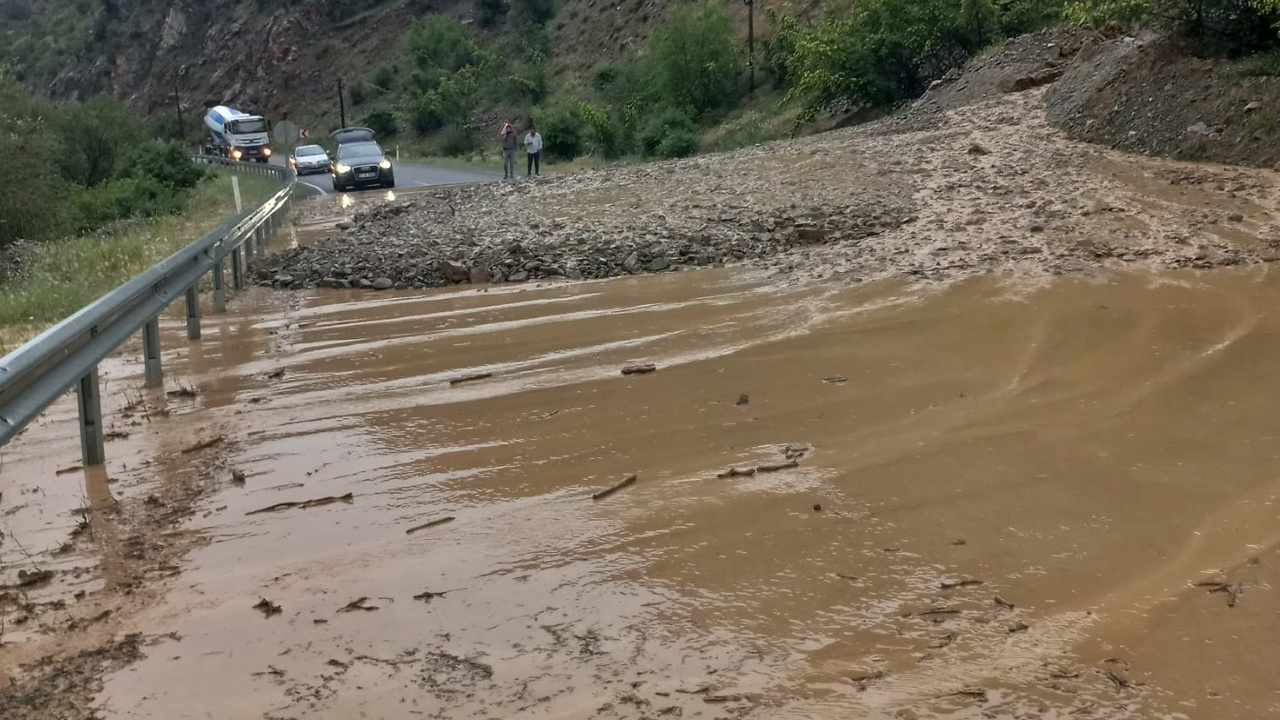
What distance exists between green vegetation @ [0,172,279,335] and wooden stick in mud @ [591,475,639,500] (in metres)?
7.36

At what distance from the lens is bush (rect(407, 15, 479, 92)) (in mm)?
83188

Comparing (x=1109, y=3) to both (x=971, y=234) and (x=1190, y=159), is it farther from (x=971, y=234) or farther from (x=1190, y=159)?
(x=971, y=234)

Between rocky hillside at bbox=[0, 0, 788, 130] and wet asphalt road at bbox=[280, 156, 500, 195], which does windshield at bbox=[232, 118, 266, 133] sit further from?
rocky hillside at bbox=[0, 0, 788, 130]

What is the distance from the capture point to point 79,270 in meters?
16.6

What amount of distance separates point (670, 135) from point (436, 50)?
47327 millimetres

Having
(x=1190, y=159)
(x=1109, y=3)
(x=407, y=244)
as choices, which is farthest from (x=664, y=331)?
(x=1109, y=3)

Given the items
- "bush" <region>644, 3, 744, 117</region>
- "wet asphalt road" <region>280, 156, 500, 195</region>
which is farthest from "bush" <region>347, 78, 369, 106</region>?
"bush" <region>644, 3, 744, 117</region>

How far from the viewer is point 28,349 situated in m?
5.34

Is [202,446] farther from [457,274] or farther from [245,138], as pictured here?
[245,138]

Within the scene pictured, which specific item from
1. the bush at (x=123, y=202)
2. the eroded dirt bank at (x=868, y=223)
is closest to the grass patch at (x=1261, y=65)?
→ the eroded dirt bank at (x=868, y=223)

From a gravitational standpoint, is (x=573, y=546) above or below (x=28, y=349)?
below

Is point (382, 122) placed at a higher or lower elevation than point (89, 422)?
higher

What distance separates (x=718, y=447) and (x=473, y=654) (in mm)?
2356

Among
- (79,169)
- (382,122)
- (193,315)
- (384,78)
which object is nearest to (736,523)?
(193,315)
